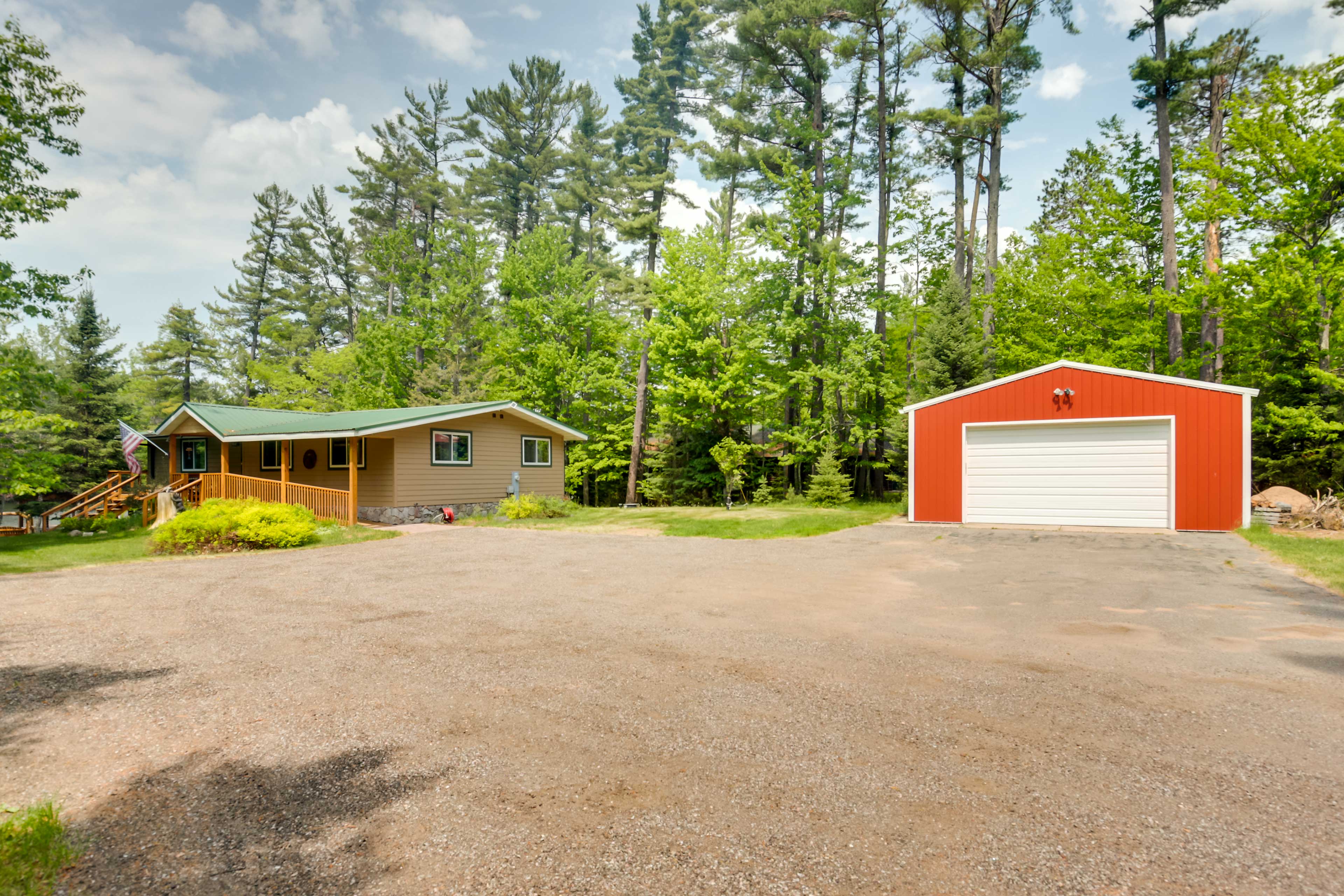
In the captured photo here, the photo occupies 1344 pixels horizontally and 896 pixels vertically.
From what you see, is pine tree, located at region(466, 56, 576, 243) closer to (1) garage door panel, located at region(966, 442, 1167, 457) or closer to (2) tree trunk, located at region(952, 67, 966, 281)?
(2) tree trunk, located at region(952, 67, 966, 281)

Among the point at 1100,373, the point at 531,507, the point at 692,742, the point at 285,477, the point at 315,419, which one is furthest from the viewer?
the point at 315,419

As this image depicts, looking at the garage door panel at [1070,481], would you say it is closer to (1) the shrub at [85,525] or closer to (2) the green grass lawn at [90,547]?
(2) the green grass lawn at [90,547]

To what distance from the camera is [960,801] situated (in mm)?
2678

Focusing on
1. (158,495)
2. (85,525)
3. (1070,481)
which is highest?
(1070,481)

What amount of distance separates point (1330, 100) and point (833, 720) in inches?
876

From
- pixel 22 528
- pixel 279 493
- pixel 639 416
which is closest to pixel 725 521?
pixel 639 416

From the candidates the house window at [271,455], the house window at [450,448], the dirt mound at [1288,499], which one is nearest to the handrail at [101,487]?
the house window at [271,455]

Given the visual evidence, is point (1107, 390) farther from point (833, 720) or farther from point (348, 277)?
point (348, 277)

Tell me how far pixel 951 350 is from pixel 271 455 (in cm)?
2160

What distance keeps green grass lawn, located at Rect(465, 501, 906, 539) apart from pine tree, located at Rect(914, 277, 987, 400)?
406 centimetres

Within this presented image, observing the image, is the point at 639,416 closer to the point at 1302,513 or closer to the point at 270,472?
the point at 270,472

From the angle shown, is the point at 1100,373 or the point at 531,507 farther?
the point at 531,507

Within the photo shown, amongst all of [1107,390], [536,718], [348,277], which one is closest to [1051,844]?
[536,718]

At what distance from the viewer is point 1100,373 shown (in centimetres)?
1330
